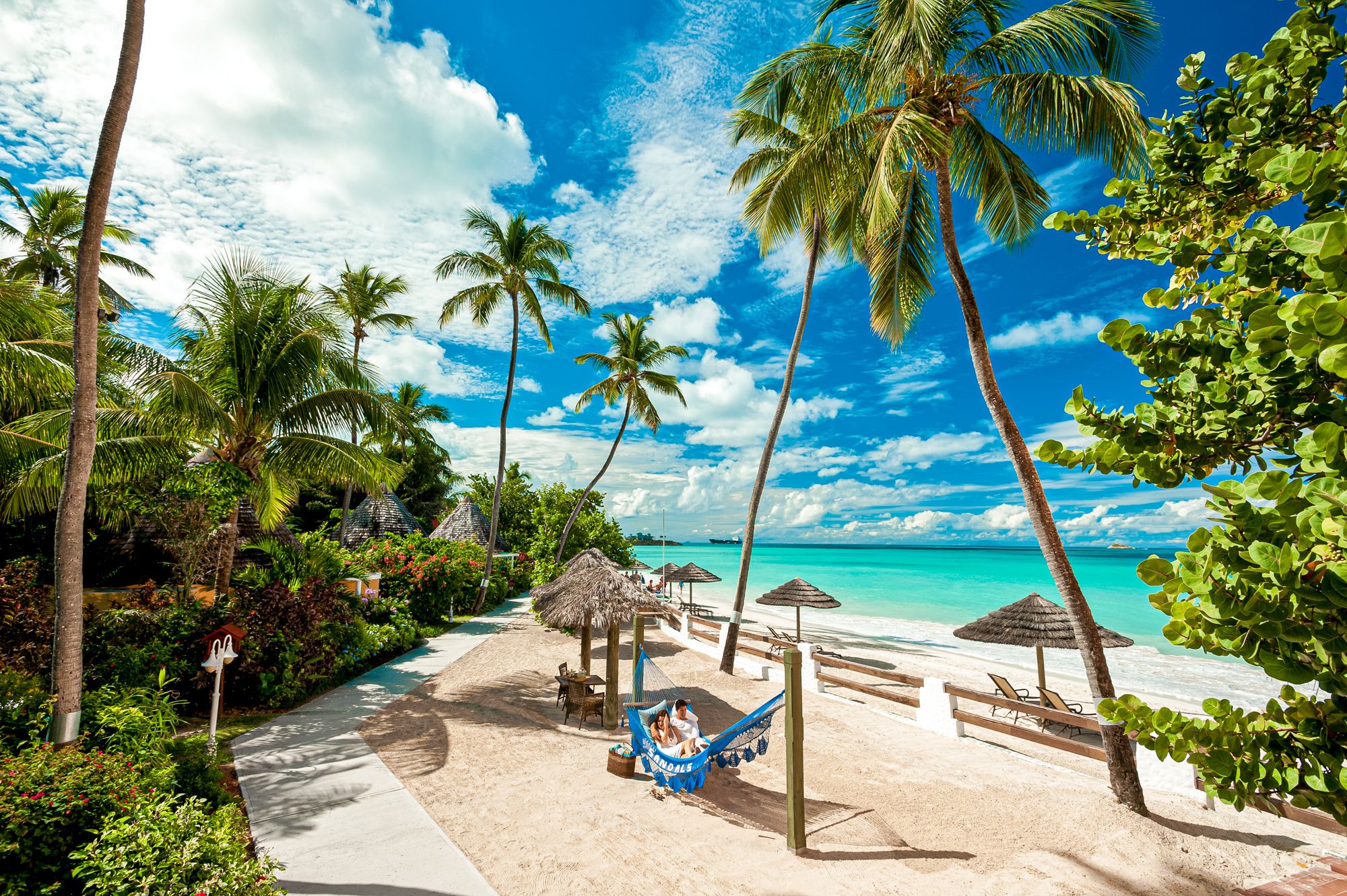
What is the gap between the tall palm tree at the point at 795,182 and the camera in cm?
788

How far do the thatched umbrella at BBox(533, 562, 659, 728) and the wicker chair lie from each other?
17 cm

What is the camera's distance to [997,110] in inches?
269

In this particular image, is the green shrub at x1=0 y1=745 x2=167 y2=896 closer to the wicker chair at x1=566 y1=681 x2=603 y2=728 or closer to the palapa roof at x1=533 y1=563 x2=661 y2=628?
the wicker chair at x1=566 y1=681 x2=603 y2=728

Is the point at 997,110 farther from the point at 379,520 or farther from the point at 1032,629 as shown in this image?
the point at 379,520

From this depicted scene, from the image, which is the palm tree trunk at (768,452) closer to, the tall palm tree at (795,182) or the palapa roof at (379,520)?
the tall palm tree at (795,182)

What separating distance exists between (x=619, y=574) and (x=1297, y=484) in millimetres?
9346

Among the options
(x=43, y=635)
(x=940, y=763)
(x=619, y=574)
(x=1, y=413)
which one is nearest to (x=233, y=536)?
(x=43, y=635)

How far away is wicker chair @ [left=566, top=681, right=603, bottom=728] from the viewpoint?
8633 mm

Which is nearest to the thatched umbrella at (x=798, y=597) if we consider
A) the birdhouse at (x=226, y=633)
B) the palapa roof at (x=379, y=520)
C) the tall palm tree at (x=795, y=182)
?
the tall palm tree at (x=795, y=182)

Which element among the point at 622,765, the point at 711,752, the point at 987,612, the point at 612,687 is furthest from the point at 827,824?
the point at 987,612

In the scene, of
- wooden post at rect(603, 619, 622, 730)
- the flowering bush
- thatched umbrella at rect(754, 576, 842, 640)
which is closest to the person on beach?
wooden post at rect(603, 619, 622, 730)

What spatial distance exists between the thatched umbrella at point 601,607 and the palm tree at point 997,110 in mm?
5723

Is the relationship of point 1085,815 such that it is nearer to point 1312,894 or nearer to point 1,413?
point 1312,894

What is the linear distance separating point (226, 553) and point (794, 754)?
8904mm
